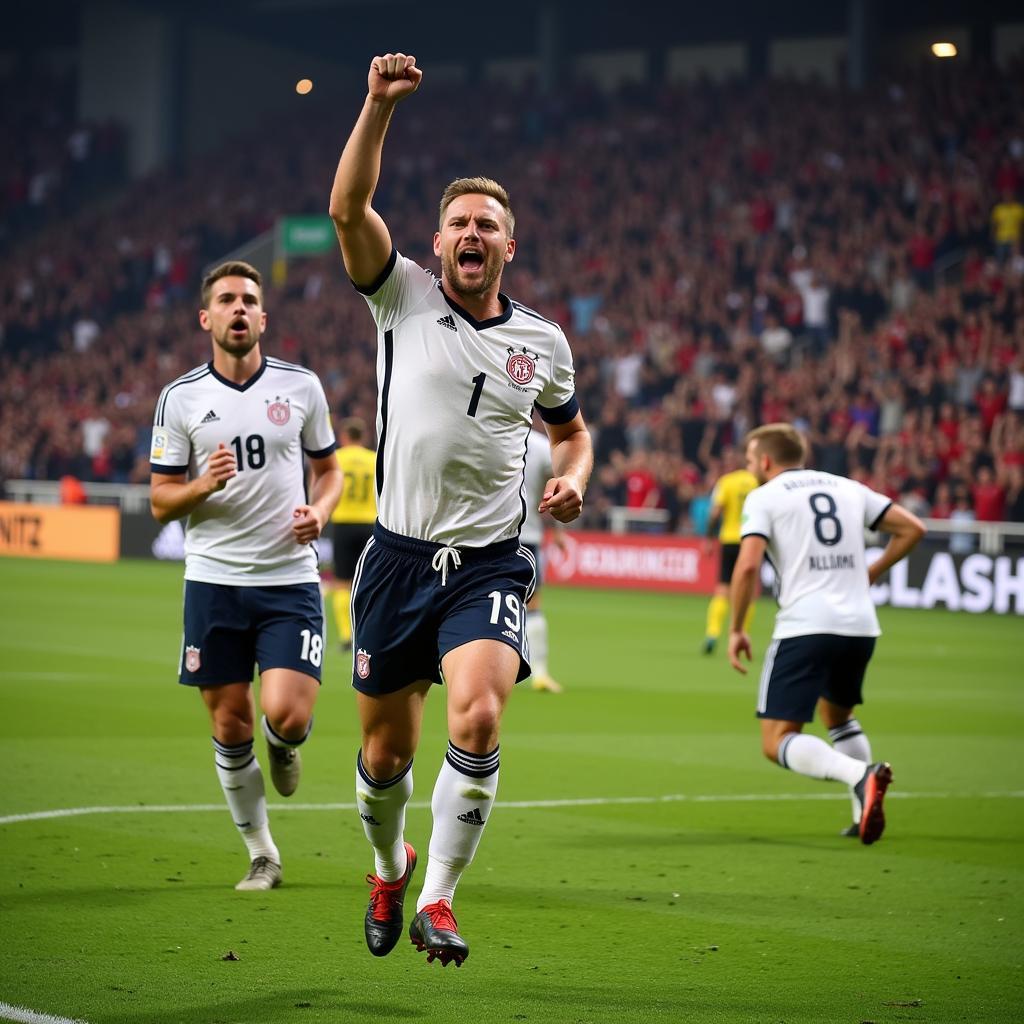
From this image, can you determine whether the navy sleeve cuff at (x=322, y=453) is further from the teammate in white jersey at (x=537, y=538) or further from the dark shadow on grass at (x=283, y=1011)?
the teammate in white jersey at (x=537, y=538)

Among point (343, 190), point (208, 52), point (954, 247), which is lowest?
point (343, 190)

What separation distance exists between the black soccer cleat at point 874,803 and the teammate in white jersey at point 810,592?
18.3 inches

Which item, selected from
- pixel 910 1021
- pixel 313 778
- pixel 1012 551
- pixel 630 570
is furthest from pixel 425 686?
pixel 630 570

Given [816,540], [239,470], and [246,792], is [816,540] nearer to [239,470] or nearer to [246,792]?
[239,470]

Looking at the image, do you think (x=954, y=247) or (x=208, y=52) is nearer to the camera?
(x=954, y=247)

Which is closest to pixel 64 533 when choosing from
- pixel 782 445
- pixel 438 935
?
pixel 782 445

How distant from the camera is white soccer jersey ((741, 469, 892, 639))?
352 inches

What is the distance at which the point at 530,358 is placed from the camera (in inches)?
237

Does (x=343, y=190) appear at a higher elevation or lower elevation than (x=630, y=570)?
higher

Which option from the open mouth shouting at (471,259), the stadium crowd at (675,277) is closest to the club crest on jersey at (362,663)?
the open mouth shouting at (471,259)

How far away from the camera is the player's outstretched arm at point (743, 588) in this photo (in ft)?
29.0

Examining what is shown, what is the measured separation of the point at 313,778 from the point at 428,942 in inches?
203

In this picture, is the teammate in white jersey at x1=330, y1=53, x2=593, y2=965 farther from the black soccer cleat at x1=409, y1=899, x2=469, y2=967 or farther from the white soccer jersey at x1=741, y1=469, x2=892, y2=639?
the white soccer jersey at x1=741, y1=469, x2=892, y2=639

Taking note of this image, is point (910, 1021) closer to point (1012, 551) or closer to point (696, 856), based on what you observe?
point (696, 856)
